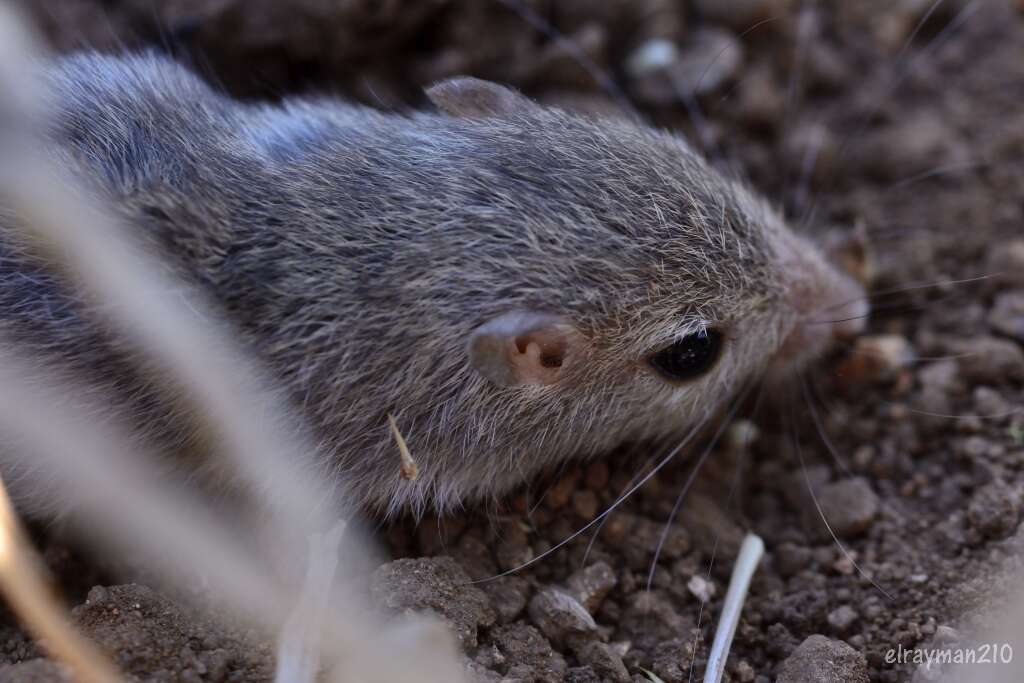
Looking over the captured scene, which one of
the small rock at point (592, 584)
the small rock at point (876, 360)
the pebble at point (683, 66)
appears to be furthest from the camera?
the pebble at point (683, 66)

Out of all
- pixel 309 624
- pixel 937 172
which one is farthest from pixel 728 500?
pixel 937 172

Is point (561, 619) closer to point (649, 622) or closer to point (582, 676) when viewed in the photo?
point (582, 676)

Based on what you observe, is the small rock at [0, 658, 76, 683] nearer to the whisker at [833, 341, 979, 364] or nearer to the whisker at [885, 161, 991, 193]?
the whisker at [833, 341, 979, 364]

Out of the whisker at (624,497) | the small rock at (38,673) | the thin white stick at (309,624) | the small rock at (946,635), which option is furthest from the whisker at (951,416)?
the small rock at (38,673)

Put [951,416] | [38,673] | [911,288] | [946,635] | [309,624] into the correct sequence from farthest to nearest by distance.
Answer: [911,288], [951,416], [946,635], [309,624], [38,673]

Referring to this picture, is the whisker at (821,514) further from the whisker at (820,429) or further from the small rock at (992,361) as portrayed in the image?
the small rock at (992,361)

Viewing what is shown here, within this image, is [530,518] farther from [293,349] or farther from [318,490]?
[293,349]

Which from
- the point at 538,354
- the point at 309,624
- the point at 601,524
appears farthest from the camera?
the point at 601,524
